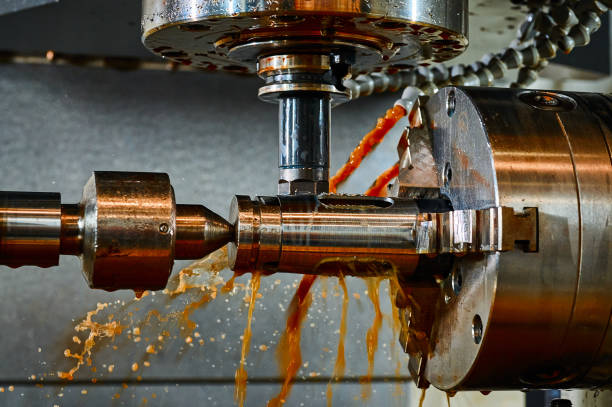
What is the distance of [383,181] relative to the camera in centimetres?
78

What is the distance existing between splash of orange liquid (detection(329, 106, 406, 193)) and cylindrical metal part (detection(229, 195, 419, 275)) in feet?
0.96

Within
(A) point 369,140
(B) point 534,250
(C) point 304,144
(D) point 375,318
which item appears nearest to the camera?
(B) point 534,250

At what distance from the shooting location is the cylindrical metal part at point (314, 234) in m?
0.53

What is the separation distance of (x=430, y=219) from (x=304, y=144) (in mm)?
150

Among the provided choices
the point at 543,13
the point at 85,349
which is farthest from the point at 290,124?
the point at 85,349

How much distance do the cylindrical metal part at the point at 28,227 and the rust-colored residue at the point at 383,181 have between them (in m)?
0.33

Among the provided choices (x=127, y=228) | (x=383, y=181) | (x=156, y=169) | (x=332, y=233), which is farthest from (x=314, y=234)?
(x=156, y=169)

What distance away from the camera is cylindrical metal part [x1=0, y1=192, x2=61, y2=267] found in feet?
1.62

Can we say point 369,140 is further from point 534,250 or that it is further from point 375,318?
point 534,250

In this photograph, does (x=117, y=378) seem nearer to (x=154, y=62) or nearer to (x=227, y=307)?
(x=227, y=307)

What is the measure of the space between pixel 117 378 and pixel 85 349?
6cm

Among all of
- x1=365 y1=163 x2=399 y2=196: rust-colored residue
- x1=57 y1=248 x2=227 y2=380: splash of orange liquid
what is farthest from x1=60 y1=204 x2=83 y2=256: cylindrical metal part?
x1=57 y1=248 x2=227 y2=380: splash of orange liquid

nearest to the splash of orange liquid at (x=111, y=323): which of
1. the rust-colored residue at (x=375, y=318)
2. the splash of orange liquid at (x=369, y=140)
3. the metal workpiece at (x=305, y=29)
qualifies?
the splash of orange liquid at (x=369, y=140)

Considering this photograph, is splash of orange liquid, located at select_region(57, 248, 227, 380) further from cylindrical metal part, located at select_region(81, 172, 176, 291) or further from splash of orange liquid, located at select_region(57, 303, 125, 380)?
cylindrical metal part, located at select_region(81, 172, 176, 291)
